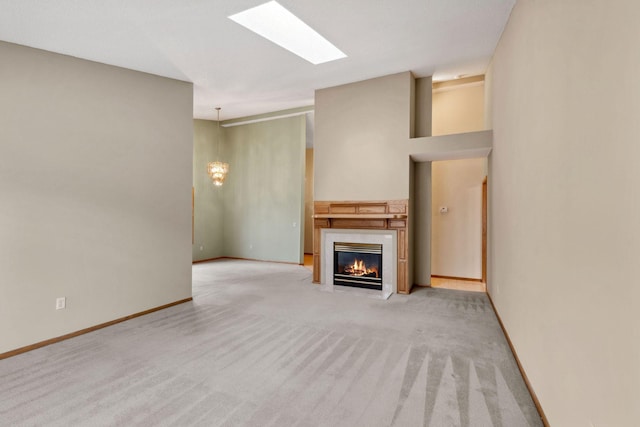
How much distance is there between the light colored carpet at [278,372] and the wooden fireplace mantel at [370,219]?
1.05m

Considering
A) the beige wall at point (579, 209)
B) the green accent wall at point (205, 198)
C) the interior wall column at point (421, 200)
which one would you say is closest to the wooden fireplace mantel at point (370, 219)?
the interior wall column at point (421, 200)

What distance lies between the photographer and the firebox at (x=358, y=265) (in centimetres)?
525

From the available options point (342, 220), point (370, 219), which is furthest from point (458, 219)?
point (342, 220)

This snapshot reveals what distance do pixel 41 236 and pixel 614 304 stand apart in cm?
448

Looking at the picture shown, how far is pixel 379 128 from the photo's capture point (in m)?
5.20

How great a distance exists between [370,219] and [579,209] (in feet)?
12.3

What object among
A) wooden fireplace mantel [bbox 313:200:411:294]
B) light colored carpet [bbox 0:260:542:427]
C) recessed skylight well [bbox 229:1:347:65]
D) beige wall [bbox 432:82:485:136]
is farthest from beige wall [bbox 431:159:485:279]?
recessed skylight well [bbox 229:1:347:65]

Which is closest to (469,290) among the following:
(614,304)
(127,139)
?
(614,304)

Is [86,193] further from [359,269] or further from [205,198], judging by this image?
[205,198]

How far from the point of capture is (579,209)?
59.6 inches

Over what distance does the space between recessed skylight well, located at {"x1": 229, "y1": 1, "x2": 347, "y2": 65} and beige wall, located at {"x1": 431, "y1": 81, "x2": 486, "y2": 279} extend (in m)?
2.85

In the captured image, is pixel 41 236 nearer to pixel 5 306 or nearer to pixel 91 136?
pixel 5 306

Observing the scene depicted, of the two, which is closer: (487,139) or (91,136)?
(91,136)

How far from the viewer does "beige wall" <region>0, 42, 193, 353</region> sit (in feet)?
10.1
